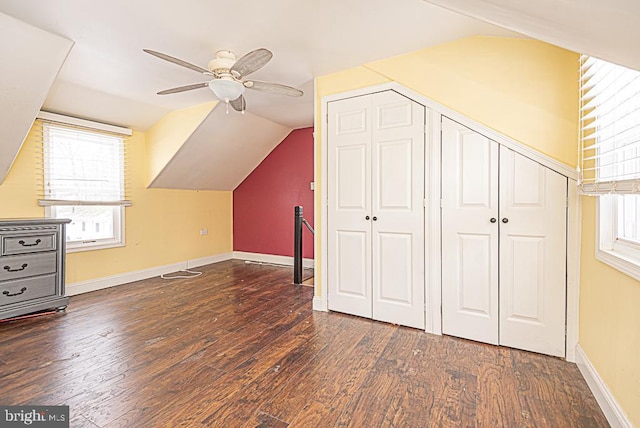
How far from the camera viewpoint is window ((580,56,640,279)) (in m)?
1.43

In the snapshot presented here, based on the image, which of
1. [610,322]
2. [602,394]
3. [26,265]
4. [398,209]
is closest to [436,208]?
[398,209]

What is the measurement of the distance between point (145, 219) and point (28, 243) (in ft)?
5.40

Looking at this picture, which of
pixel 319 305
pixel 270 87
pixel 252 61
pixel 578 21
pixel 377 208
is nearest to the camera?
pixel 578 21

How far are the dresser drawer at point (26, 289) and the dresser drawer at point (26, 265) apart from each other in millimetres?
52

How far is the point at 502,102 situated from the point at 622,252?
1.28 metres

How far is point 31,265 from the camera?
2.90 meters

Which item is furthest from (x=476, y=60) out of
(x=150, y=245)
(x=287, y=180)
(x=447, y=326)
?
(x=150, y=245)

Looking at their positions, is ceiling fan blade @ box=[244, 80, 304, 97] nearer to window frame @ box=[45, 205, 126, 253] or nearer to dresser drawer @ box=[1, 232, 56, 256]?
dresser drawer @ box=[1, 232, 56, 256]

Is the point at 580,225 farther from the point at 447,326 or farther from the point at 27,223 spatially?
the point at 27,223

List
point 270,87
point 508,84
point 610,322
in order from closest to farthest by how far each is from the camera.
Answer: point 610,322 → point 508,84 → point 270,87

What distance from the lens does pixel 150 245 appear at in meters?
4.56

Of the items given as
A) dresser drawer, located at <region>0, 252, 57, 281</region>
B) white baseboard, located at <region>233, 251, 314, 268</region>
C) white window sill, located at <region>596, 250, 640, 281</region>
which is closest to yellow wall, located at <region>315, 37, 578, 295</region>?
white window sill, located at <region>596, 250, 640, 281</region>

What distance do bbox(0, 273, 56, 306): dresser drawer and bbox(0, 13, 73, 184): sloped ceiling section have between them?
1.20 meters

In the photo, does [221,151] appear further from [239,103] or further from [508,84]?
[508,84]
